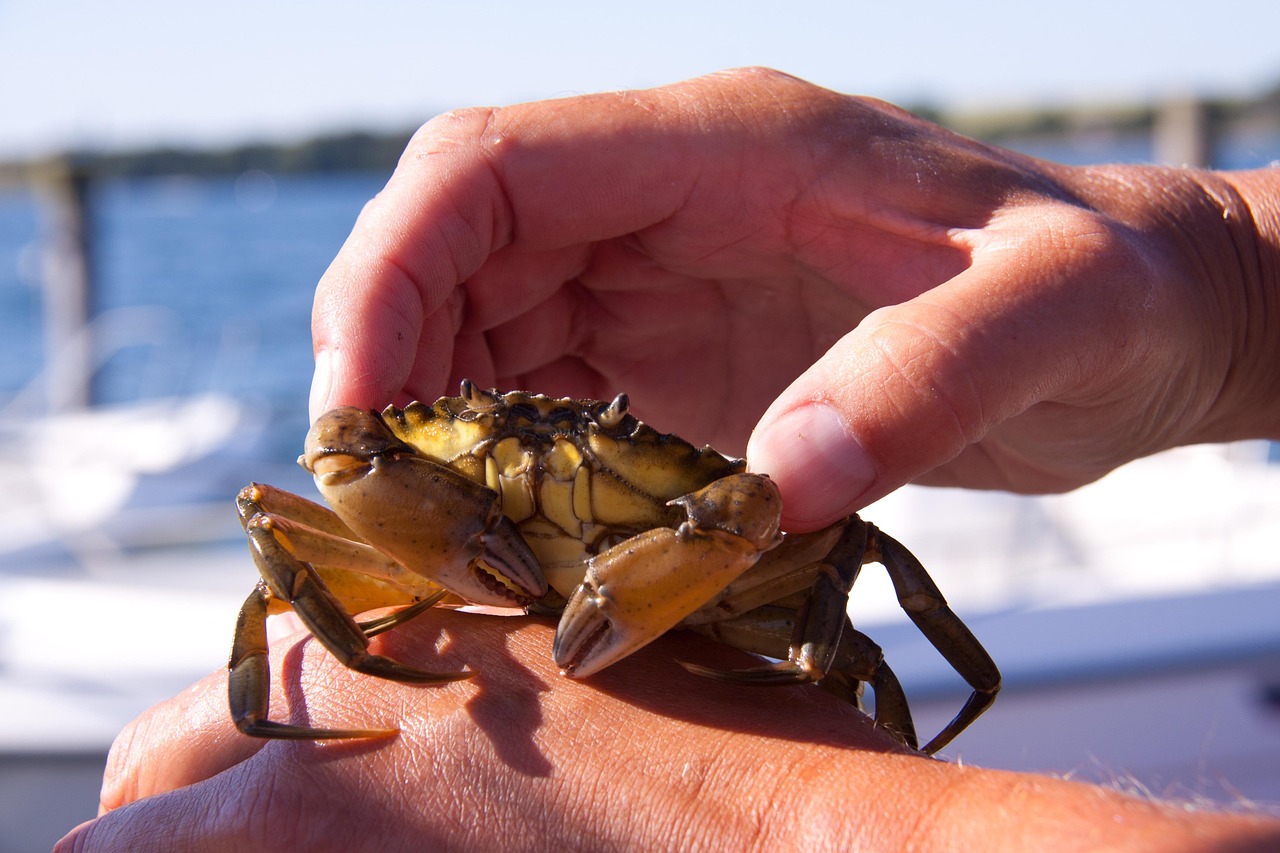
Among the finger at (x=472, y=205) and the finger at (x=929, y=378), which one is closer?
the finger at (x=929, y=378)

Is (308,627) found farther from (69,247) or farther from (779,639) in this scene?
(69,247)

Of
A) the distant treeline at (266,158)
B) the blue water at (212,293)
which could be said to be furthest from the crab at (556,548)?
the distant treeline at (266,158)

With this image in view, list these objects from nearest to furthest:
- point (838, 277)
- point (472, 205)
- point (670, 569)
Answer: point (670, 569), point (472, 205), point (838, 277)

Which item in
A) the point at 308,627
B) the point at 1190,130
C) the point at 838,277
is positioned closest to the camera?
the point at 308,627

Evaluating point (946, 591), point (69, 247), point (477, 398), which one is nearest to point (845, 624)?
point (477, 398)

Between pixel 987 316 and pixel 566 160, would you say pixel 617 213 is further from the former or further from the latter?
pixel 987 316

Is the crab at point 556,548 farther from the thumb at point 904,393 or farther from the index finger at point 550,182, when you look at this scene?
the index finger at point 550,182

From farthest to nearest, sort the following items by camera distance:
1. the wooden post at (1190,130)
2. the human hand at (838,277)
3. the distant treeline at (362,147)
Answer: the distant treeline at (362,147) → the wooden post at (1190,130) → the human hand at (838,277)

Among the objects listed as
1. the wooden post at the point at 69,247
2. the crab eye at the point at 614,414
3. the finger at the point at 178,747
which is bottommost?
the wooden post at the point at 69,247
